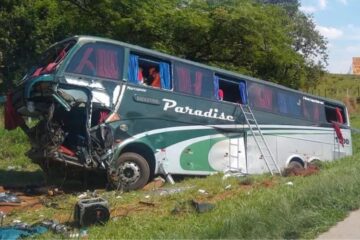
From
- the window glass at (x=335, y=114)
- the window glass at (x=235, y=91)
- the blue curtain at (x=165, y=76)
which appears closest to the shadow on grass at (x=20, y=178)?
the blue curtain at (x=165, y=76)

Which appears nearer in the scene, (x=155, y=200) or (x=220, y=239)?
(x=220, y=239)

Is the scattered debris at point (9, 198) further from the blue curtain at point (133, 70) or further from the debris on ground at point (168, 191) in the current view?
the blue curtain at point (133, 70)

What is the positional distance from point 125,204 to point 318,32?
33305 mm

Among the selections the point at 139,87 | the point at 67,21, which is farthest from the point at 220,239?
the point at 67,21

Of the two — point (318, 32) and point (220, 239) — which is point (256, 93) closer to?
point (220, 239)

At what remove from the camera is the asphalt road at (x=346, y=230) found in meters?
5.94

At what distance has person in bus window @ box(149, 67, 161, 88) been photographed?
40.1 feet

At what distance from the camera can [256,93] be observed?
15.3m

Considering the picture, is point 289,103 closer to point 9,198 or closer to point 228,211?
point 9,198

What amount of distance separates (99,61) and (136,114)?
133 centimetres

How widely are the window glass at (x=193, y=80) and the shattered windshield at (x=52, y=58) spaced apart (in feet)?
8.63

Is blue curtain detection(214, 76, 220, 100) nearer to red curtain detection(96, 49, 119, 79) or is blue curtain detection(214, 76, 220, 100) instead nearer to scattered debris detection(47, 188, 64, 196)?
red curtain detection(96, 49, 119, 79)

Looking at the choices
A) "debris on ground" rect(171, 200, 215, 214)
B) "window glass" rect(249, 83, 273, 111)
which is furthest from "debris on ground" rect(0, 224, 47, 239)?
"window glass" rect(249, 83, 273, 111)

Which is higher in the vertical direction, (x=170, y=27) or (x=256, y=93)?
(x=170, y=27)
